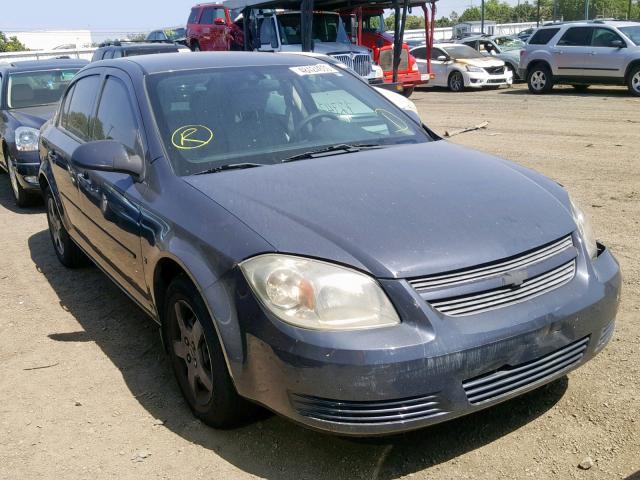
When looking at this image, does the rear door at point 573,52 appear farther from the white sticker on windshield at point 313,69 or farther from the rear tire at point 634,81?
the white sticker on windshield at point 313,69

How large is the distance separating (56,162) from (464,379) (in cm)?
378

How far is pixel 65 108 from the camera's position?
5570 millimetres

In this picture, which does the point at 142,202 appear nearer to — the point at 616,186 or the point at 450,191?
the point at 450,191

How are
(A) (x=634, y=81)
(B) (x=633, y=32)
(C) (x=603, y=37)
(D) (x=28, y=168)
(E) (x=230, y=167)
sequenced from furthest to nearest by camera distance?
1. (C) (x=603, y=37)
2. (B) (x=633, y=32)
3. (A) (x=634, y=81)
4. (D) (x=28, y=168)
5. (E) (x=230, y=167)

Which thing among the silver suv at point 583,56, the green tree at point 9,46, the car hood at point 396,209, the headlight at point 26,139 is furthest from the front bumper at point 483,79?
the green tree at point 9,46

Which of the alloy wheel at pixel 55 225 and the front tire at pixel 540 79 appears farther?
the front tire at pixel 540 79

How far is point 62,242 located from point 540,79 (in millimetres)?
15678

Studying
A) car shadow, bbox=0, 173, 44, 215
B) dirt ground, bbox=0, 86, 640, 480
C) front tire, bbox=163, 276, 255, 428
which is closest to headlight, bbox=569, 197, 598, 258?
dirt ground, bbox=0, 86, 640, 480

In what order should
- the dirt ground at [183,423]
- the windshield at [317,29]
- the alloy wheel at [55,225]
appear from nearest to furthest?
1. the dirt ground at [183,423]
2. the alloy wheel at [55,225]
3. the windshield at [317,29]

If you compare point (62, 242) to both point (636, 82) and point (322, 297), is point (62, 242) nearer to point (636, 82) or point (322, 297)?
point (322, 297)

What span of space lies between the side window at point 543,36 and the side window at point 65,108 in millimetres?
15641

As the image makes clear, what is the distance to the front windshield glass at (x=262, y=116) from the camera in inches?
147

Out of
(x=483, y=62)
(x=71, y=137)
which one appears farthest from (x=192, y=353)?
(x=483, y=62)

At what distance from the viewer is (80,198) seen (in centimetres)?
468
